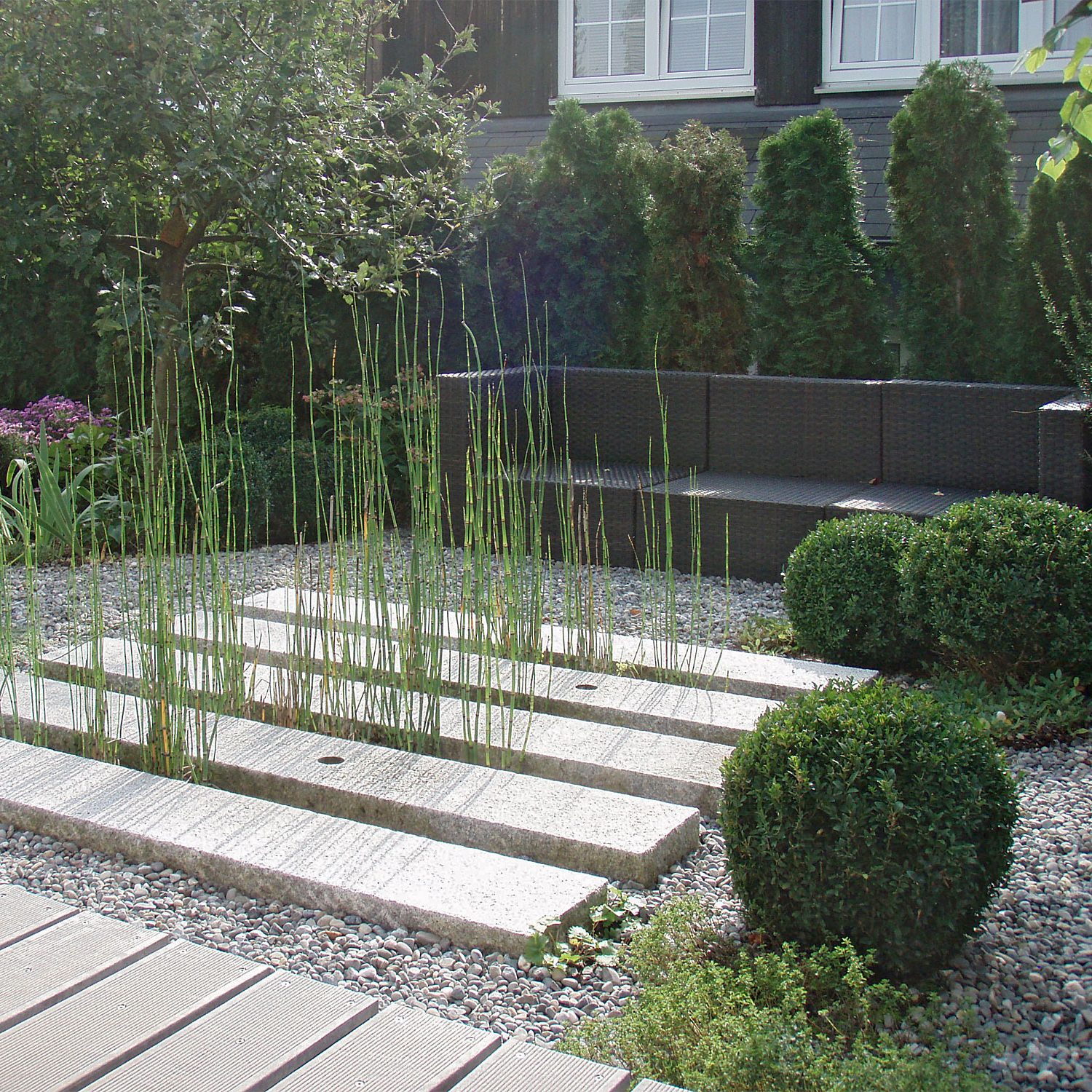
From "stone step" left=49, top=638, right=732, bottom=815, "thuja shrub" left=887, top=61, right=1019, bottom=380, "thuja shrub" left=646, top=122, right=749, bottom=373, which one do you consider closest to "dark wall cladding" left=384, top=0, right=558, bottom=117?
"thuja shrub" left=646, top=122, right=749, bottom=373

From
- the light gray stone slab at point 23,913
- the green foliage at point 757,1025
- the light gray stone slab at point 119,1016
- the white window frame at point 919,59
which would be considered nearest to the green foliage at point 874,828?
the green foliage at point 757,1025

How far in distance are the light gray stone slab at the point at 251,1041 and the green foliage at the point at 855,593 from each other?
2.22 m

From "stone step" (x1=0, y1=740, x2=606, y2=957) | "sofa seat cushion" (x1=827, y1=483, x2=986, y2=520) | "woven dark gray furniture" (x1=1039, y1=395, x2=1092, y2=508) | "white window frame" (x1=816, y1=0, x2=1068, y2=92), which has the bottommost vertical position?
"stone step" (x1=0, y1=740, x2=606, y2=957)

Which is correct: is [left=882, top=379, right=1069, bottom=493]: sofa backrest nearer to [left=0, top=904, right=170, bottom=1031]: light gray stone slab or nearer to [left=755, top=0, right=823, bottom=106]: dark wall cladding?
[left=0, top=904, right=170, bottom=1031]: light gray stone slab

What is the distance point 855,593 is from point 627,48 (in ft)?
20.6

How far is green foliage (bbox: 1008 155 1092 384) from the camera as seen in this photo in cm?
500

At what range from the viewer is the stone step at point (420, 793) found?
2.44 metres

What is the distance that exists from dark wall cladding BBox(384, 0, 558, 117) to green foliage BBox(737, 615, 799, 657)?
5.98 m

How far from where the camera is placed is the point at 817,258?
5613mm

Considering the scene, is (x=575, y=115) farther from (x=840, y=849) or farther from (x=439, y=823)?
(x=840, y=849)

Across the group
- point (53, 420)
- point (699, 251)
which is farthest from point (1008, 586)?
point (53, 420)

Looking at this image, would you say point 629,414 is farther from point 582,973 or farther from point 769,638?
point 582,973

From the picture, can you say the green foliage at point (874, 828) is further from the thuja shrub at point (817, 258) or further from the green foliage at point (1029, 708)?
the thuja shrub at point (817, 258)

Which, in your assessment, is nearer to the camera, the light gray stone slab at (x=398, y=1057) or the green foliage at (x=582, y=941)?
the light gray stone slab at (x=398, y=1057)
